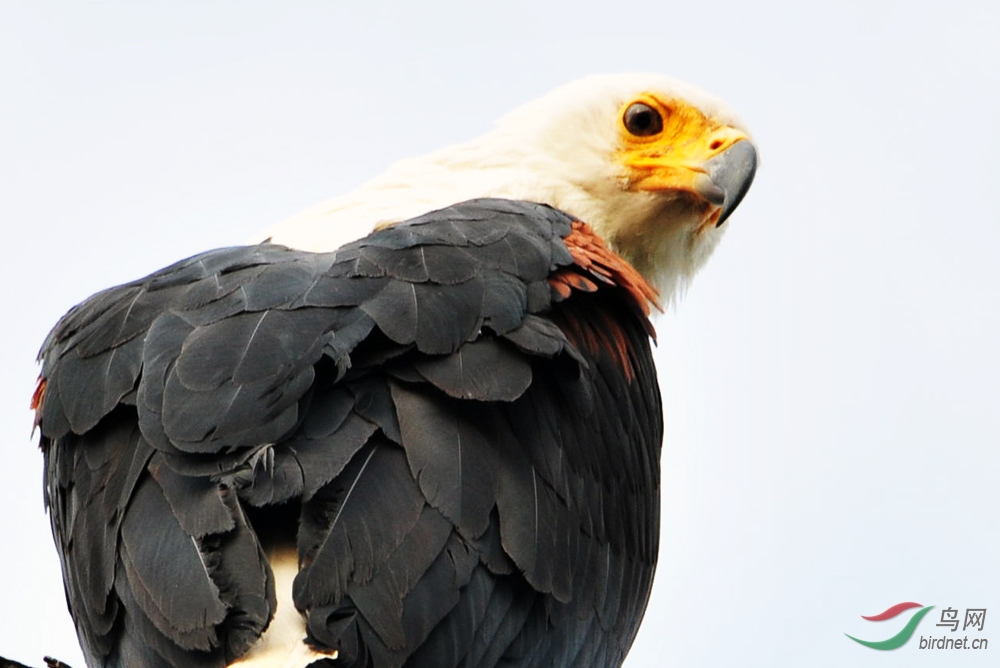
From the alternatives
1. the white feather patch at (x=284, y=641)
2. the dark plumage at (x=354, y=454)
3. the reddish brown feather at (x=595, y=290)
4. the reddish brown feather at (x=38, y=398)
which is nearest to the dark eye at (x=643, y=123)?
the reddish brown feather at (x=595, y=290)

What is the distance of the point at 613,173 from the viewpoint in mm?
7598

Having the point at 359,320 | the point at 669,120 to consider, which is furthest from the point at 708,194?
the point at 359,320

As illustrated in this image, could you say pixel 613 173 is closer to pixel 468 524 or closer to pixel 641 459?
pixel 641 459

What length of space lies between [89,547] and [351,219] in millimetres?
2334

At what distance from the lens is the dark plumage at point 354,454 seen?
4594 mm

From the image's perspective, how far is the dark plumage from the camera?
4594 millimetres

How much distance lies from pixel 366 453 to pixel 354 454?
0.22 feet

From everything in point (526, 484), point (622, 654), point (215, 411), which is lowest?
point (622, 654)

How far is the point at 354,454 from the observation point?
4762 mm

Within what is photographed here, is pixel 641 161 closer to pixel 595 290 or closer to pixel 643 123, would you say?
pixel 643 123

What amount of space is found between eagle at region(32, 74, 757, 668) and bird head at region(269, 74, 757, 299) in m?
1.05

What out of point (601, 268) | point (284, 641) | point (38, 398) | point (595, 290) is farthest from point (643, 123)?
point (284, 641)

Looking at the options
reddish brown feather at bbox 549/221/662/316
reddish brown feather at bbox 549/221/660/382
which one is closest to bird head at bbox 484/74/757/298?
reddish brown feather at bbox 549/221/662/316

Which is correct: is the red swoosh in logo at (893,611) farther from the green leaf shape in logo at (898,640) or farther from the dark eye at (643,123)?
the dark eye at (643,123)
